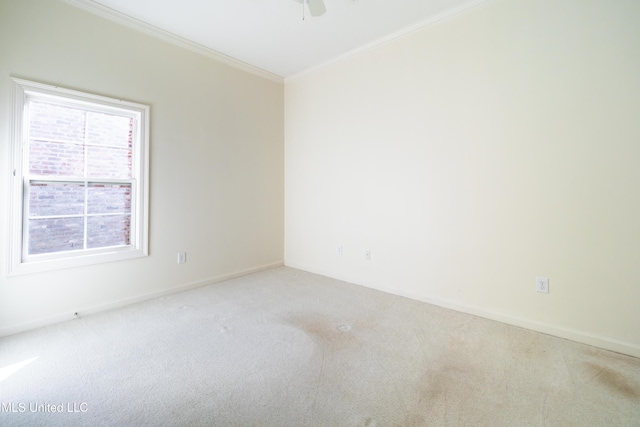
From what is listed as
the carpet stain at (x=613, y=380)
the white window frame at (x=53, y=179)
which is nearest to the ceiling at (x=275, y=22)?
the white window frame at (x=53, y=179)

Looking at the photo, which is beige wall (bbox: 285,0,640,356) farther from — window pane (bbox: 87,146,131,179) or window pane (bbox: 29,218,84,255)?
window pane (bbox: 29,218,84,255)

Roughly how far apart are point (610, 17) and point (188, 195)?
4.00 m

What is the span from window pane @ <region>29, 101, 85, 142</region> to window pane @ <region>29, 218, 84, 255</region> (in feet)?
2.40

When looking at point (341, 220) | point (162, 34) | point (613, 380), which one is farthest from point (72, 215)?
point (613, 380)

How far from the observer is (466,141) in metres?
2.72

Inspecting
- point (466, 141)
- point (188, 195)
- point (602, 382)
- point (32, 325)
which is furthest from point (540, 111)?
point (32, 325)

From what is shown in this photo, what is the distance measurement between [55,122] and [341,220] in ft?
9.93

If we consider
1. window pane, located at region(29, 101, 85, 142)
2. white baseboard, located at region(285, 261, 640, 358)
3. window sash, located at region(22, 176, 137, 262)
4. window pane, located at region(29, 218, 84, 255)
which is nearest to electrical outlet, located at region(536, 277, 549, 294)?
white baseboard, located at region(285, 261, 640, 358)

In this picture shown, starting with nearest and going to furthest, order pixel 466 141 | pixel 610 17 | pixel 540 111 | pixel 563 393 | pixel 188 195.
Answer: pixel 563 393, pixel 610 17, pixel 540 111, pixel 466 141, pixel 188 195

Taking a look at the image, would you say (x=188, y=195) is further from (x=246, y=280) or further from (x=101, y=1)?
(x=101, y=1)

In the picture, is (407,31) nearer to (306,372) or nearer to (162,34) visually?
(162,34)

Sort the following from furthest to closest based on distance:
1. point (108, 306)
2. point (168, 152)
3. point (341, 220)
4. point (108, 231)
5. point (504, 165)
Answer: point (341, 220) < point (168, 152) < point (108, 231) < point (108, 306) < point (504, 165)

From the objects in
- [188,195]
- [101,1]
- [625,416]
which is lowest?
[625,416]

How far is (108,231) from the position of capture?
9.50 feet
